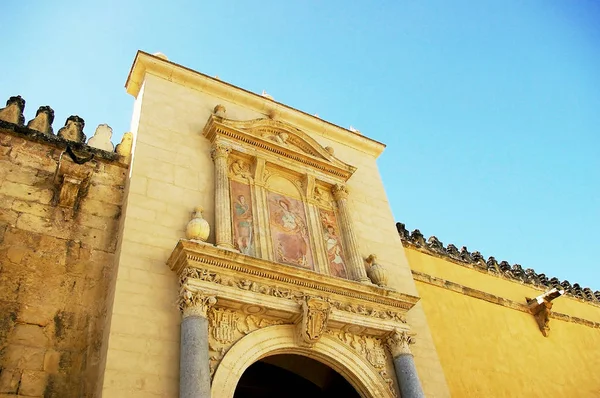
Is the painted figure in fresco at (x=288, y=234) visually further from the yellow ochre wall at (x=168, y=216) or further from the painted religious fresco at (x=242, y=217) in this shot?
the yellow ochre wall at (x=168, y=216)

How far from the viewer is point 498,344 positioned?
11.1 m

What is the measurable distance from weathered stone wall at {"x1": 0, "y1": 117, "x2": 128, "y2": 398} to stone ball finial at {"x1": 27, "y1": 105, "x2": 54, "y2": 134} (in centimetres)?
16

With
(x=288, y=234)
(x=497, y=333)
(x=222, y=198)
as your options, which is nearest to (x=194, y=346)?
(x=222, y=198)

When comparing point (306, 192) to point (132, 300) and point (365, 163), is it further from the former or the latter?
point (132, 300)

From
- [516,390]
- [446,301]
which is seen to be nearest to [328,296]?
[446,301]

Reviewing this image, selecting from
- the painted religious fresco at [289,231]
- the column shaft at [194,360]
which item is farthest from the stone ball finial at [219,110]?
→ the column shaft at [194,360]

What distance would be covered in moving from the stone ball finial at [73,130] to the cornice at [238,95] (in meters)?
1.18

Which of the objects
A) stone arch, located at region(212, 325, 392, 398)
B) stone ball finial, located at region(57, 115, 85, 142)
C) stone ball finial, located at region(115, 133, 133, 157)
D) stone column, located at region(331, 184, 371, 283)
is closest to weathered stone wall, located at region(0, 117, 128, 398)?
stone ball finial, located at region(115, 133, 133, 157)

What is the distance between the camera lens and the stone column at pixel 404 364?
7.38 meters

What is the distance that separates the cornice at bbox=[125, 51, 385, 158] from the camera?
912cm

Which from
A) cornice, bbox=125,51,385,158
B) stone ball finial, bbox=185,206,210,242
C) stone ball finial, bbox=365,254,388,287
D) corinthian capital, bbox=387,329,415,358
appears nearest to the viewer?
stone ball finial, bbox=185,206,210,242

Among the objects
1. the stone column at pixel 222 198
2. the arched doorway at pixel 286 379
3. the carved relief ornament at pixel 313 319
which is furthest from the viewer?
the arched doorway at pixel 286 379

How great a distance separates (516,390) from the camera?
10422mm

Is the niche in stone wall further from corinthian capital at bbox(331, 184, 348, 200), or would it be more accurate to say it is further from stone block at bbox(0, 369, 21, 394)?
stone block at bbox(0, 369, 21, 394)
